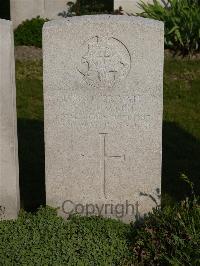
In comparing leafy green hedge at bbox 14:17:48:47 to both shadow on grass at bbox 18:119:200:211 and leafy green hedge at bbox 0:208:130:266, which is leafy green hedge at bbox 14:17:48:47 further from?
leafy green hedge at bbox 0:208:130:266

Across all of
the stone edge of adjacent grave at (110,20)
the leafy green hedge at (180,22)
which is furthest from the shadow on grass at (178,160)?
the leafy green hedge at (180,22)

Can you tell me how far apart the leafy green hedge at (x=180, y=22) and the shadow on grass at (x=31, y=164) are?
128 inches

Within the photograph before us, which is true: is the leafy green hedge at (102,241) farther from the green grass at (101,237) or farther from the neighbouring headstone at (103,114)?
the neighbouring headstone at (103,114)

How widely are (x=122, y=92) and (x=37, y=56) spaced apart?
5370mm

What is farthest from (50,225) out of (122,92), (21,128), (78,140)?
(21,128)

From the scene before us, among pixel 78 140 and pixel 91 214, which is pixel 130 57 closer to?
pixel 78 140

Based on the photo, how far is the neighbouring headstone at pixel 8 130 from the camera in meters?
4.45

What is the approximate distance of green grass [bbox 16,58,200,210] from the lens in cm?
590

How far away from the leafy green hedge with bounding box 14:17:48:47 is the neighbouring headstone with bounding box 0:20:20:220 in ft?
19.1

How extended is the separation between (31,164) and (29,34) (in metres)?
4.55

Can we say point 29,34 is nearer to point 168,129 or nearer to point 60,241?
point 168,129

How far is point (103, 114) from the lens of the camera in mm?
4668

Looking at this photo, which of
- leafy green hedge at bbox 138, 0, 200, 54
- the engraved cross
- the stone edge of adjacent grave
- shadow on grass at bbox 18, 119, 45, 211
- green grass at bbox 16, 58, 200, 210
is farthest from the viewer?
leafy green hedge at bbox 138, 0, 200, 54

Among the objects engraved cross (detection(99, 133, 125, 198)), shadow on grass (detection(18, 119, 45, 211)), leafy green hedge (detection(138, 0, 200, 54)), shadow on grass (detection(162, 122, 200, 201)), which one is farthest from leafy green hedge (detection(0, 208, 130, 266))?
leafy green hedge (detection(138, 0, 200, 54))
